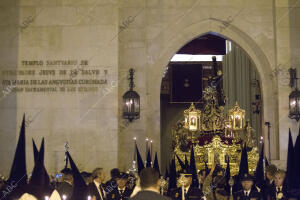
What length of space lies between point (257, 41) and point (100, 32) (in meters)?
4.30

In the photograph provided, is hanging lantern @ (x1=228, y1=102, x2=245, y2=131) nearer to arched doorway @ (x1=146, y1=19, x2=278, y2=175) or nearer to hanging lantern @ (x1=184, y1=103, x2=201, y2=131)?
hanging lantern @ (x1=184, y1=103, x2=201, y2=131)

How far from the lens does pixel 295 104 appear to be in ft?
43.3

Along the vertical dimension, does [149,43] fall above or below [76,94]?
above

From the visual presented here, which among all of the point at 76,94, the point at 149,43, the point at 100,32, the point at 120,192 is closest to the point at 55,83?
the point at 76,94

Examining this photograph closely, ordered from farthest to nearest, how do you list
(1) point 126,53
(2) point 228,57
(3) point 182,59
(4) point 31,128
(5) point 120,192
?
(3) point 182,59 < (2) point 228,57 < (1) point 126,53 < (4) point 31,128 < (5) point 120,192

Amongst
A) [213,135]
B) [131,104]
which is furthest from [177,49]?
[213,135]

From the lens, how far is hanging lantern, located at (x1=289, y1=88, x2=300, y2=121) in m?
13.2

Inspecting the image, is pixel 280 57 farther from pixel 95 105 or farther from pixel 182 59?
pixel 182 59

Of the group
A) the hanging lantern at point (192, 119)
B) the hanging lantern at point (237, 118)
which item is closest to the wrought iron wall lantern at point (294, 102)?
the hanging lantern at point (237, 118)

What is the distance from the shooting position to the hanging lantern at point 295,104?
13.2 m

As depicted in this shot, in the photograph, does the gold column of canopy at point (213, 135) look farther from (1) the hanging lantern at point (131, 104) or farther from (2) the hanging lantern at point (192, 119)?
(1) the hanging lantern at point (131, 104)

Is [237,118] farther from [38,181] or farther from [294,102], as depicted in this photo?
[38,181]

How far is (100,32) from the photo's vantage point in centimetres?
1331

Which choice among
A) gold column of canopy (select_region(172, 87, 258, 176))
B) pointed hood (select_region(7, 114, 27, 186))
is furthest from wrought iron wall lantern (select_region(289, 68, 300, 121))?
pointed hood (select_region(7, 114, 27, 186))
